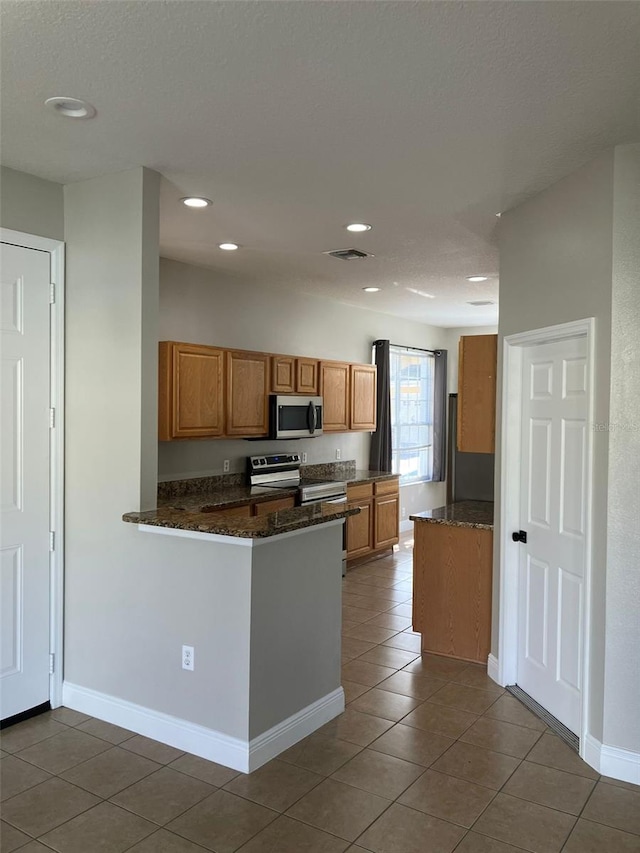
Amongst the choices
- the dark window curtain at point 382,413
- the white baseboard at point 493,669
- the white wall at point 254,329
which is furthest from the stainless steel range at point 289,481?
the white baseboard at point 493,669

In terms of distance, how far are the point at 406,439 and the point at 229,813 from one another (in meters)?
6.57

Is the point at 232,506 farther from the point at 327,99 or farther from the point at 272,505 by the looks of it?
the point at 327,99

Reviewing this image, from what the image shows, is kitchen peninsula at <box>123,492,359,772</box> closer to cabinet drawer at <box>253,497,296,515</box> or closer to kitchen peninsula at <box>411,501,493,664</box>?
kitchen peninsula at <box>411,501,493,664</box>

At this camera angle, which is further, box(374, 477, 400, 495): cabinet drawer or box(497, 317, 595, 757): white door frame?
box(374, 477, 400, 495): cabinet drawer

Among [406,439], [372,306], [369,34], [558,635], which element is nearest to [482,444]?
[558,635]

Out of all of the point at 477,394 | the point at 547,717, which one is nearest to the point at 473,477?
the point at 477,394

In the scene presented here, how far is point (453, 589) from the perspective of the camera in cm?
430

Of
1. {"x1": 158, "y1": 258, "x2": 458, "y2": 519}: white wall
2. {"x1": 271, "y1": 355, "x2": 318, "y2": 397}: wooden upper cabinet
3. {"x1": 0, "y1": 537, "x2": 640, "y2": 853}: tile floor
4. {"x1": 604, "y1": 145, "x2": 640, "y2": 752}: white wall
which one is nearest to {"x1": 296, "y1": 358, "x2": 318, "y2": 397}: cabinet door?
{"x1": 271, "y1": 355, "x2": 318, "y2": 397}: wooden upper cabinet

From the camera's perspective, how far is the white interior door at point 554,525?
3.23 meters

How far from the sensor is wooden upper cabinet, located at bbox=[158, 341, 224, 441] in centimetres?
475

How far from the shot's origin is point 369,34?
2.00 m

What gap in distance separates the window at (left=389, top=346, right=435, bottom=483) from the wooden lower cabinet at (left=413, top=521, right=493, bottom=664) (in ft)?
12.8

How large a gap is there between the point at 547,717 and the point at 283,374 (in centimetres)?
353

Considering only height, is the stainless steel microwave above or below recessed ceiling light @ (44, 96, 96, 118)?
below
